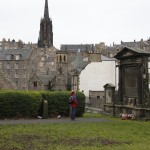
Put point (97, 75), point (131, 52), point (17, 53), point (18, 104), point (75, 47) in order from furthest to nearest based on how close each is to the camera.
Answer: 1. point (75, 47)
2. point (17, 53)
3. point (97, 75)
4. point (131, 52)
5. point (18, 104)

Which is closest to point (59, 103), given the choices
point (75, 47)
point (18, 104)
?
point (18, 104)

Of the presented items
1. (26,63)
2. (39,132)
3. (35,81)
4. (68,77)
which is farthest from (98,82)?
(26,63)

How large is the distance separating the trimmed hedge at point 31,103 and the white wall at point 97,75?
2968cm

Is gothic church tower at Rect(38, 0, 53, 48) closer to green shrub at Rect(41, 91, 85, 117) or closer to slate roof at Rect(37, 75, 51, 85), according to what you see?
slate roof at Rect(37, 75, 51, 85)

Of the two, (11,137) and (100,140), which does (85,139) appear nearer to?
(100,140)

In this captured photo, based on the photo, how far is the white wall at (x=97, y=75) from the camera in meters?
54.8

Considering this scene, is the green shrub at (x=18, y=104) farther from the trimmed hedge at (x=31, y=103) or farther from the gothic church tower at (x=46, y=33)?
the gothic church tower at (x=46, y=33)

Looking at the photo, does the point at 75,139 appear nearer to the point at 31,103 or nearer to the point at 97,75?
the point at 31,103

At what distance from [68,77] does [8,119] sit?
5424 centimetres

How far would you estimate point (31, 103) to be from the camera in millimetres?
23656

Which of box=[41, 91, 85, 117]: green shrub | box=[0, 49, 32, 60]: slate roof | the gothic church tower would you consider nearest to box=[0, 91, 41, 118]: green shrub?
box=[41, 91, 85, 117]: green shrub

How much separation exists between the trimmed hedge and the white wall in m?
29.7

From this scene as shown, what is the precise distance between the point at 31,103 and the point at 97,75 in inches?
1267

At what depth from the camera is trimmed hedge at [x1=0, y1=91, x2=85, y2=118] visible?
75.8 ft
